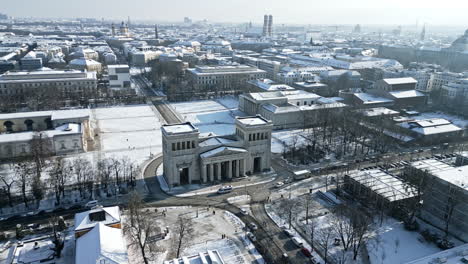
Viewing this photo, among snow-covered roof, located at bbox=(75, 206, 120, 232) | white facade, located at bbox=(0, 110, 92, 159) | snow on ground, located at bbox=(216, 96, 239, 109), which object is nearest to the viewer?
snow-covered roof, located at bbox=(75, 206, 120, 232)

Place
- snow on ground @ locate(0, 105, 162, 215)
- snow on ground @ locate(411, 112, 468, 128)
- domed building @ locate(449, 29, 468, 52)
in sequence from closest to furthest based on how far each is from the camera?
snow on ground @ locate(0, 105, 162, 215) → snow on ground @ locate(411, 112, 468, 128) → domed building @ locate(449, 29, 468, 52)

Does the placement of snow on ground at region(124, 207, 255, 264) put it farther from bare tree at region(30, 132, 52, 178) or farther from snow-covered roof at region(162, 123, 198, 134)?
bare tree at region(30, 132, 52, 178)

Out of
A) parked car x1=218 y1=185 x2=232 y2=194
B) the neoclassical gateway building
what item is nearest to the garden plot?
parked car x1=218 y1=185 x2=232 y2=194

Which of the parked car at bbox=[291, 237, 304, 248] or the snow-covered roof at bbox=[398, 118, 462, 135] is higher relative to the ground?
the snow-covered roof at bbox=[398, 118, 462, 135]

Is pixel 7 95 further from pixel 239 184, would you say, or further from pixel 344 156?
pixel 344 156

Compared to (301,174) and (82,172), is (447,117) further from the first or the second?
(82,172)

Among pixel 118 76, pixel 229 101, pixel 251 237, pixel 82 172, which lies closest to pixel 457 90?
pixel 229 101

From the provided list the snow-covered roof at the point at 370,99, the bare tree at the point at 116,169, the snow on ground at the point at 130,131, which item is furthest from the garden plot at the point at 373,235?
the snow-covered roof at the point at 370,99
